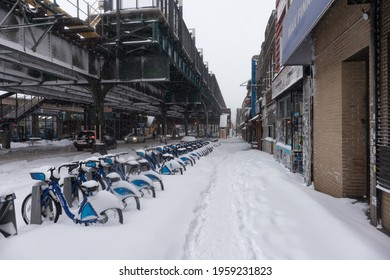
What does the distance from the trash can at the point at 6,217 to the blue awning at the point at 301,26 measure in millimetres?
5994

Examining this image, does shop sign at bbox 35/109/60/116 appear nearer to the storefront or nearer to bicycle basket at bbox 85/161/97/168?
the storefront

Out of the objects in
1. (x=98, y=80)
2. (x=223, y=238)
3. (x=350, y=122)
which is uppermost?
(x=98, y=80)

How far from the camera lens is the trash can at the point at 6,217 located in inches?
141

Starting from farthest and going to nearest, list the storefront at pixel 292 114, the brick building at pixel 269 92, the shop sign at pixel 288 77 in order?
the brick building at pixel 269 92
the storefront at pixel 292 114
the shop sign at pixel 288 77

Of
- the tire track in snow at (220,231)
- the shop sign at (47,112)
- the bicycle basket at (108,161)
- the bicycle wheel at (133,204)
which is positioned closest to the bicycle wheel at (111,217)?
the bicycle wheel at (133,204)

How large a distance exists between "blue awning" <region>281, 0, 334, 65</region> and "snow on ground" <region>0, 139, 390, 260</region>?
377cm

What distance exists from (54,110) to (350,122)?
48.7 metres

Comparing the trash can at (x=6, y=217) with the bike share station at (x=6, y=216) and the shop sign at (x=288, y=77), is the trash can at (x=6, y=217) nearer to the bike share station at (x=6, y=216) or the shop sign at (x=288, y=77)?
the bike share station at (x=6, y=216)

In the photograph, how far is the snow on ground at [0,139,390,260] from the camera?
3402 mm

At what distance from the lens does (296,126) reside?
11.0m

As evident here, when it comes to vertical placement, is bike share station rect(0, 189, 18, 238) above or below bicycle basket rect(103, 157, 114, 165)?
below

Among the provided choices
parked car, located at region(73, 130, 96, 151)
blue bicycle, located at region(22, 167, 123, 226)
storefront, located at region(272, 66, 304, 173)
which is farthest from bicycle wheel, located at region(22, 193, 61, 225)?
parked car, located at region(73, 130, 96, 151)

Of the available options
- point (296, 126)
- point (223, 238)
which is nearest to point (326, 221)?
point (223, 238)
